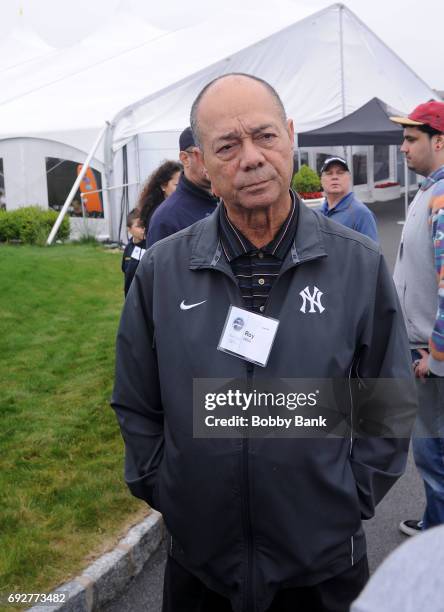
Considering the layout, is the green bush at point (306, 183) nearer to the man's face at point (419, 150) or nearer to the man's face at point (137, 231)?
the man's face at point (137, 231)

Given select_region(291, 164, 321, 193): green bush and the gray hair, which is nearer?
the gray hair

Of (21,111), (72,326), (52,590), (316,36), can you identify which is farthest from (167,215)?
(316,36)

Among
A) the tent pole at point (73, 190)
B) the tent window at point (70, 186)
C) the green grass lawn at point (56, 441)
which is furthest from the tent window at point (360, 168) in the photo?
the green grass lawn at point (56, 441)

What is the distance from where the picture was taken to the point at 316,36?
24.7m

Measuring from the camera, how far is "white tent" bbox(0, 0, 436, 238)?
19.0 m

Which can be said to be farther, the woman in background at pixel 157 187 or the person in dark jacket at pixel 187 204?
the woman in background at pixel 157 187

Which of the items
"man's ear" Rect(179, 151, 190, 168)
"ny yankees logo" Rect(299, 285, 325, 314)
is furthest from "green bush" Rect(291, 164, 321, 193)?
"ny yankees logo" Rect(299, 285, 325, 314)

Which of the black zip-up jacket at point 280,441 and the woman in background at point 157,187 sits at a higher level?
the woman in background at point 157,187

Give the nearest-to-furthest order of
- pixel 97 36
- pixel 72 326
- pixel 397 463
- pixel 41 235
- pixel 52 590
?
pixel 397 463 < pixel 52 590 < pixel 72 326 < pixel 41 235 < pixel 97 36

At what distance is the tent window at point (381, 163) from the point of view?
31469 millimetres

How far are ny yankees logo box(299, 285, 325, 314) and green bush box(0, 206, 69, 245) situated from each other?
15.4 m

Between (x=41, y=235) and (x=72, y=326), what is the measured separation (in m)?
8.43

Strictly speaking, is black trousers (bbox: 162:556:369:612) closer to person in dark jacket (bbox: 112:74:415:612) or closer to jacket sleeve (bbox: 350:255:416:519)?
person in dark jacket (bbox: 112:74:415:612)

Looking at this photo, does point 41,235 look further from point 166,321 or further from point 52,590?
point 166,321
